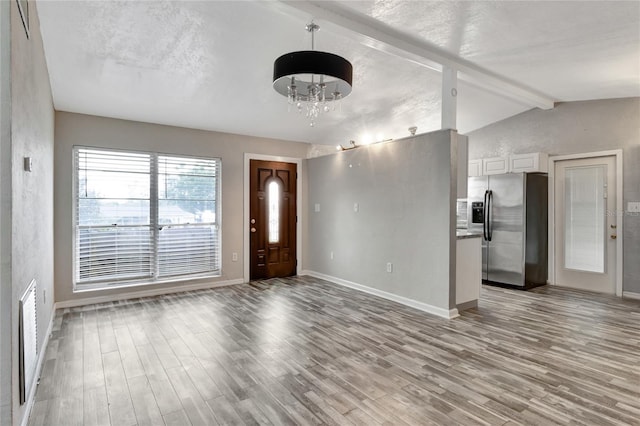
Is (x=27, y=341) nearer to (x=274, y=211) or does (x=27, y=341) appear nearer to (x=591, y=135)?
(x=274, y=211)

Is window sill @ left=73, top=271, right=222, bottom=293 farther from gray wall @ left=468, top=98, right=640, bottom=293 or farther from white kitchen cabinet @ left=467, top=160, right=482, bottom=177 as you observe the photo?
gray wall @ left=468, top=98, right=640, bottom=293

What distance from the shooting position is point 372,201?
Result: 5.23 m

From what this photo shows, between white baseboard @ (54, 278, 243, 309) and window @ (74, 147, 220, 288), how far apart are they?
6.4 inches

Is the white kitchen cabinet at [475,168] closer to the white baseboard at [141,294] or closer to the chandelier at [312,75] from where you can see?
the chandelier at [312,75]

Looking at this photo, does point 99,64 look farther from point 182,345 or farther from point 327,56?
point 182,345

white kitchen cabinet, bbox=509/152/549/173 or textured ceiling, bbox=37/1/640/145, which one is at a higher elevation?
textured ceiling, bbox=37/1/640/145

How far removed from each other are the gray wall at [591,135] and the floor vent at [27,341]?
269 inches

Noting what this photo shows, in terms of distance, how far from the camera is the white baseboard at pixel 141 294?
14.7ft

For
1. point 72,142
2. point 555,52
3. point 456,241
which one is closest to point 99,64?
point 72,142

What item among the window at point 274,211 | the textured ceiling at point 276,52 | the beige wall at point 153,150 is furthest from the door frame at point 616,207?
the window at point 274,211

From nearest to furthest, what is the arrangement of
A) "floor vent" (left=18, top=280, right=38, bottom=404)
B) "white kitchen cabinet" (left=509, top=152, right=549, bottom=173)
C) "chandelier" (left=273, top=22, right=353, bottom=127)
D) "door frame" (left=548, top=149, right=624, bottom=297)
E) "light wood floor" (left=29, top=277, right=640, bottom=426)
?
"floor vent" (left=18, top=280, right=38, bottom=404) < "light wood floor" (left=29, top=277, right=640, bottom=426) < "chandelier" (left=273, top=22, right=353, bottom=127) < "door frame" (left=548, top=149, right=624, bottom=297) < "white kitchen cabinet" (left=509, top=152, right=549, bottom=173)

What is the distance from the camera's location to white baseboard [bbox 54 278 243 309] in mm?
4479

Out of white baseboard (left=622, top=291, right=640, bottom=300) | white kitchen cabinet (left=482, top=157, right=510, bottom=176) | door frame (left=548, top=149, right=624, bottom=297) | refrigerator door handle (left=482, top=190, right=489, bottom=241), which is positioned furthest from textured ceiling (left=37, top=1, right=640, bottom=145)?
white baseboard (left=622, top=291, right=640, bottom=300)

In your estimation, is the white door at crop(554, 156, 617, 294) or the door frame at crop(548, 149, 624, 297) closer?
the door frame at crop(548, 149, 624, 297)
